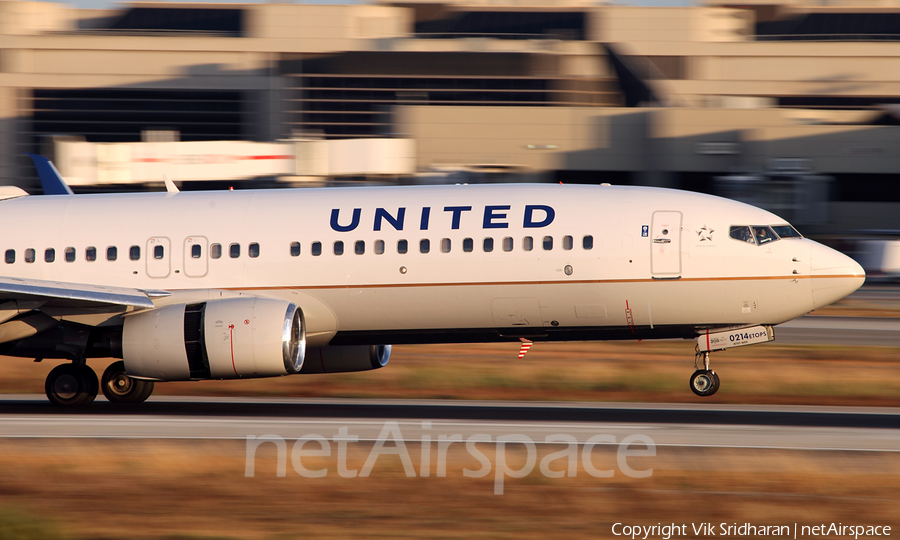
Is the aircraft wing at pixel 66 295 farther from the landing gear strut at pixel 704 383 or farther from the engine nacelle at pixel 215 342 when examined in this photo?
the landing gear strut at pixel 704 383

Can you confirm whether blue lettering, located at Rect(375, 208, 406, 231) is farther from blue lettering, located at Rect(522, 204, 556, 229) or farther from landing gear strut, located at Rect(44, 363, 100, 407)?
landing gear strut, located at Rect(44, 363, 100, 407)

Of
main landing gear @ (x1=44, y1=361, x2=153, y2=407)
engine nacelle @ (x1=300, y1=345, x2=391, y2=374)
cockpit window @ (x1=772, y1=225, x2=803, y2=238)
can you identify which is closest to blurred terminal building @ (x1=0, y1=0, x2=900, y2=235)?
engine nacelle @ (x1=300, y1=345, x2=391, y2=374)

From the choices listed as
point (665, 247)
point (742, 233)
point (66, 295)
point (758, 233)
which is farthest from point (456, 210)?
point (66, 295)

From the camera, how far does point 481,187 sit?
20109 millimetres

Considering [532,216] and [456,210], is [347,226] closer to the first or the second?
[456,210]

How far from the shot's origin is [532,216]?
19.0m

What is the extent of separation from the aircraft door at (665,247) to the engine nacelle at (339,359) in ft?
22.0

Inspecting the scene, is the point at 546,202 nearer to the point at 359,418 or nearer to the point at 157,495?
the point at 359,418

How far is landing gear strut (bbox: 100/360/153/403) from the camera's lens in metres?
20.8

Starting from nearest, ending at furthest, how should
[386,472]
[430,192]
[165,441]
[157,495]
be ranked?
[157,495], [386,472], [165,441], [430,192]

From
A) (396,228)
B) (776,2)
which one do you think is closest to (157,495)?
(396,228)

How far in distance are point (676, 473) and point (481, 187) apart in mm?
8690

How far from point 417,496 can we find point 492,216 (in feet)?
26.5

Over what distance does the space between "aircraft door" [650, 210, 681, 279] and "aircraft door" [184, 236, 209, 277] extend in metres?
9.22
